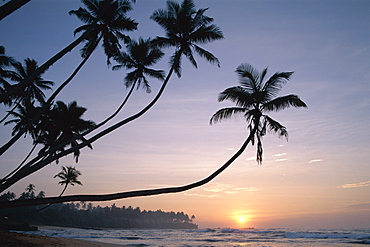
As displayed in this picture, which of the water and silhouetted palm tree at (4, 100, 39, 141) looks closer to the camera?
silhouetted palm tree at (4, 100, 39, 141)

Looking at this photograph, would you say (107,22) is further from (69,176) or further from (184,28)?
Answer: (69,176)

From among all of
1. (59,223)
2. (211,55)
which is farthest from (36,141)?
(59,223)

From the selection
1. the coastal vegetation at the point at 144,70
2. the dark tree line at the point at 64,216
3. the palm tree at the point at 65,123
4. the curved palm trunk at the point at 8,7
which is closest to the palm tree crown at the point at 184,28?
the coastal vegetation at the point at 144,70

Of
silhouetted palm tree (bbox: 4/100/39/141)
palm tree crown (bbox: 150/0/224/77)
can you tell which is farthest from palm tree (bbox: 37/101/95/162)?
palm tree crown (bbox: 150/0/224/77)

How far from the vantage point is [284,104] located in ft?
36.3

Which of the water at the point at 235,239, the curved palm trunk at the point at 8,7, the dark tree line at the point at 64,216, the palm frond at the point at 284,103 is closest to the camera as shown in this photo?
the curved palm trunk at the point at 8,7

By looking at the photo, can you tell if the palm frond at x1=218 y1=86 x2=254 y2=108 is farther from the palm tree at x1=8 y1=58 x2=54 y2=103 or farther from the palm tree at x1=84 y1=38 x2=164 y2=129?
the palm tree at x1=8 y1=58 x2=54 y2=103

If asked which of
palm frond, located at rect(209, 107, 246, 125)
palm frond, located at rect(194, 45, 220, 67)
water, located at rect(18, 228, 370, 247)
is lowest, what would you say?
water, located at rect(18, 228, 370, 247)

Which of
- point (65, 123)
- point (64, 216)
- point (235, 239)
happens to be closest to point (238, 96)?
point (65, 123)

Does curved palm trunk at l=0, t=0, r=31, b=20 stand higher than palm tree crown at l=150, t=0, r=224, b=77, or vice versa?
palm tree crown at l=150, t=0, r=224, b=77

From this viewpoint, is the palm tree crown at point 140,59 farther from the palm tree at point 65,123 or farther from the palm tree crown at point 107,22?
the palm tree at point 65,123

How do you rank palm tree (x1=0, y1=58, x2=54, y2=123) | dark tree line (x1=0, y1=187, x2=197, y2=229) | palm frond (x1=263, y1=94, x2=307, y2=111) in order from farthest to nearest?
dark tree line (x1=0, y1=187, x2=197, y2=229) → palm tree (x1=0, y1=58, x2=54, y2=123) → palm frond (x1=263, y1=94, x2=307, y2=111)

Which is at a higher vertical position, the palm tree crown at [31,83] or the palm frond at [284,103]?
the palm tree crown at [31,83]

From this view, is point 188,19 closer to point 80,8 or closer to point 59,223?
point 80,8
